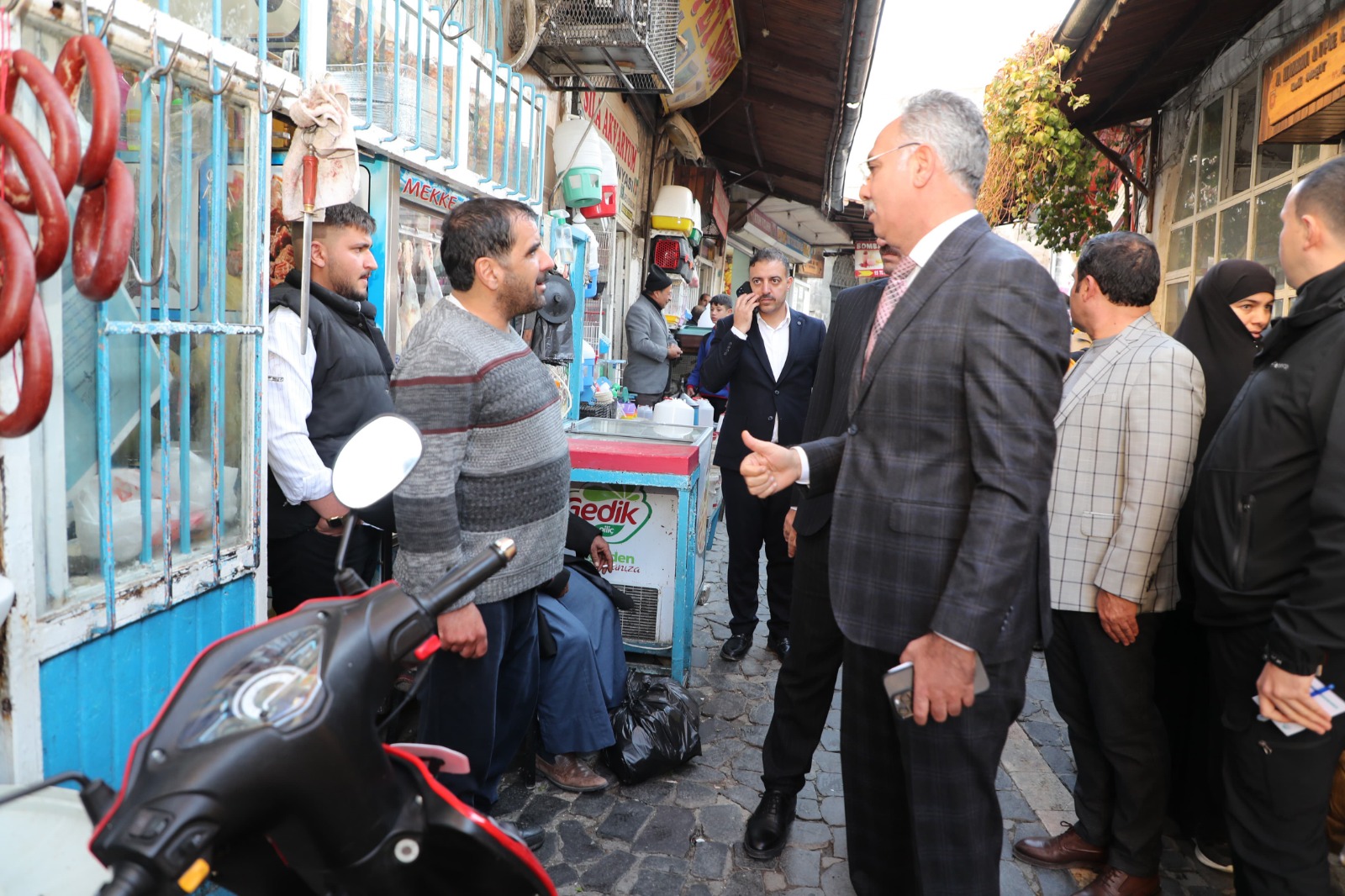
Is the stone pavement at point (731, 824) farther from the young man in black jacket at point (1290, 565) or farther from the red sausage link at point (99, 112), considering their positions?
the red sausage link at point (99, 112)

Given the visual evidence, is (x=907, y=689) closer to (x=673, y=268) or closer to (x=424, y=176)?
(x=424, y=176)

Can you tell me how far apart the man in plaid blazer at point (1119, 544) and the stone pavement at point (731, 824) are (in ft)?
0.96

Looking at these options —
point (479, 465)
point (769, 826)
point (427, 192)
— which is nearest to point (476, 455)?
point (479, 465)

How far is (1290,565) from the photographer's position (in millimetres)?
2273

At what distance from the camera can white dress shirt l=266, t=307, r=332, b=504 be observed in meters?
2.73

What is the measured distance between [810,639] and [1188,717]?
61.1 inches

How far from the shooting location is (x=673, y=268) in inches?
381

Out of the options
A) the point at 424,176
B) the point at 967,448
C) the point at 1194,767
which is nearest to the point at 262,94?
the point at 424,176

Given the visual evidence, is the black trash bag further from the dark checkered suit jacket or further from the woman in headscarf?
the woman in headscarf

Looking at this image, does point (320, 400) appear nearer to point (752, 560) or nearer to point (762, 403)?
point (762, 403)

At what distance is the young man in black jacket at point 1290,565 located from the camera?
2.04m

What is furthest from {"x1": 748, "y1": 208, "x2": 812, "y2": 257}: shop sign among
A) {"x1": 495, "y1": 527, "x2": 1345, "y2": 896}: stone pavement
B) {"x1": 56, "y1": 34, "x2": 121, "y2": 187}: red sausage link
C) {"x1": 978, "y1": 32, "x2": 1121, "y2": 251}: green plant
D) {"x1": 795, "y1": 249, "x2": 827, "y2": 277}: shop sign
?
{"x1": 56, "y1": 34, "x2": 121, "y2": 187}: red sausage link

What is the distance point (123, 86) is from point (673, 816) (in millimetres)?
2773

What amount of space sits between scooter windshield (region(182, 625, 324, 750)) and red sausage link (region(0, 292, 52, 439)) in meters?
0.78
